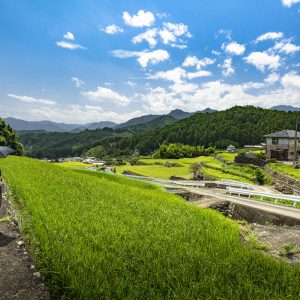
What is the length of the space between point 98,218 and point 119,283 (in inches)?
169

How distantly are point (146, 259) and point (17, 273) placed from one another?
8.19 ft

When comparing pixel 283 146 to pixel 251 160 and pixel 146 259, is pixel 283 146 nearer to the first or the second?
pixel 251 160

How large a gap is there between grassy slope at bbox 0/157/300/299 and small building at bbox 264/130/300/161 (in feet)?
160

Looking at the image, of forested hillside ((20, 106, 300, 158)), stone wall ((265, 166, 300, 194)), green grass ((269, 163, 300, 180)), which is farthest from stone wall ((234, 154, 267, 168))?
forested hillside ((20, 106, 300, 158))

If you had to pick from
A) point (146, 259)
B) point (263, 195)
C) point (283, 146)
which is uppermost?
point (283, 146)

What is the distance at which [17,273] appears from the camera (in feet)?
19.4

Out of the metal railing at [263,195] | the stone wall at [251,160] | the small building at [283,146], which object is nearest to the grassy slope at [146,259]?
the metal railing at [263,195]

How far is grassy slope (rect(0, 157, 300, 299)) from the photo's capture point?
16.0ft

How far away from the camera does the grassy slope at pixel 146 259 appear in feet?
16.0

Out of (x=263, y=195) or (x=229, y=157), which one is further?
(x=229, y=157)

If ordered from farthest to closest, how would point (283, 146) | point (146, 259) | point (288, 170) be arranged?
point (283, 146) → point (288, 170) → point (146, 259)

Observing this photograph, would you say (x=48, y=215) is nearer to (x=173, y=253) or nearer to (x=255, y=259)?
(x=173, y=253)

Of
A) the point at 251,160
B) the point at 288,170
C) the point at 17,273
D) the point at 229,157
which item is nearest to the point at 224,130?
the point at 229,157

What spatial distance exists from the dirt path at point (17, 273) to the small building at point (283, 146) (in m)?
53.0
